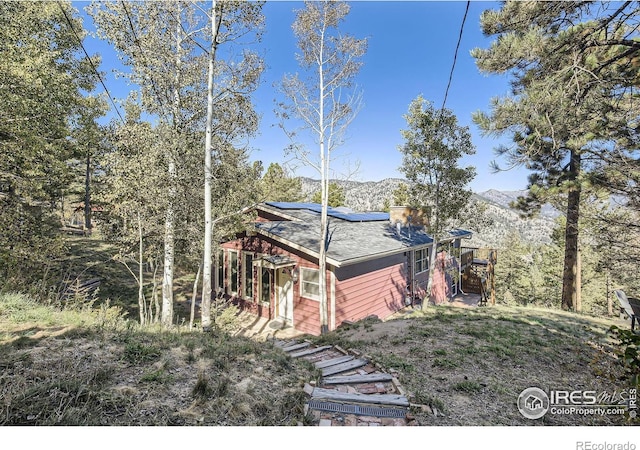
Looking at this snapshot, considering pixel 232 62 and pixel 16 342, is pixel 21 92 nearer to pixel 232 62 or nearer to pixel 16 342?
pixel 232 62

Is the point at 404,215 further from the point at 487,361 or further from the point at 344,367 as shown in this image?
the point at 344,367

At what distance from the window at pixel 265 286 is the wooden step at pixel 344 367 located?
585 centimetres

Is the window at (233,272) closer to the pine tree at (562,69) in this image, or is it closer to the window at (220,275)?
the window at (220,275)

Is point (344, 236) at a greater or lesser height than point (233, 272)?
greater

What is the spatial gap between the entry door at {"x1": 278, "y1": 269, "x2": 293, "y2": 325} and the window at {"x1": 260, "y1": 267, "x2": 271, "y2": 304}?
1.63 ft

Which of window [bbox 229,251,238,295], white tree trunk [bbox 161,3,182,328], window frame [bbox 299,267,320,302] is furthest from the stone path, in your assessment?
window [bbox 229,251,238,295]

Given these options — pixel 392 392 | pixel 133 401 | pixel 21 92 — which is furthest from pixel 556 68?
pixel 21 92

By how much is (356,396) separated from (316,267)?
18.0 feet

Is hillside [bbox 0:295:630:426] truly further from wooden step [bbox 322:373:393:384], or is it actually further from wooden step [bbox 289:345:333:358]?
wooden step [bbox 289:345:333:358]

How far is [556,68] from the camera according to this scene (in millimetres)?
4215

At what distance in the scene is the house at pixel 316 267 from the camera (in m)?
8.42

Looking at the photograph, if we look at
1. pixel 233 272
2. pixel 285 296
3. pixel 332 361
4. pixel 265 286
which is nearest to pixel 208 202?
pixel 332 361

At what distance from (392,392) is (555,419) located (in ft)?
5.51

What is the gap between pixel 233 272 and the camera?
11016 millimetres
